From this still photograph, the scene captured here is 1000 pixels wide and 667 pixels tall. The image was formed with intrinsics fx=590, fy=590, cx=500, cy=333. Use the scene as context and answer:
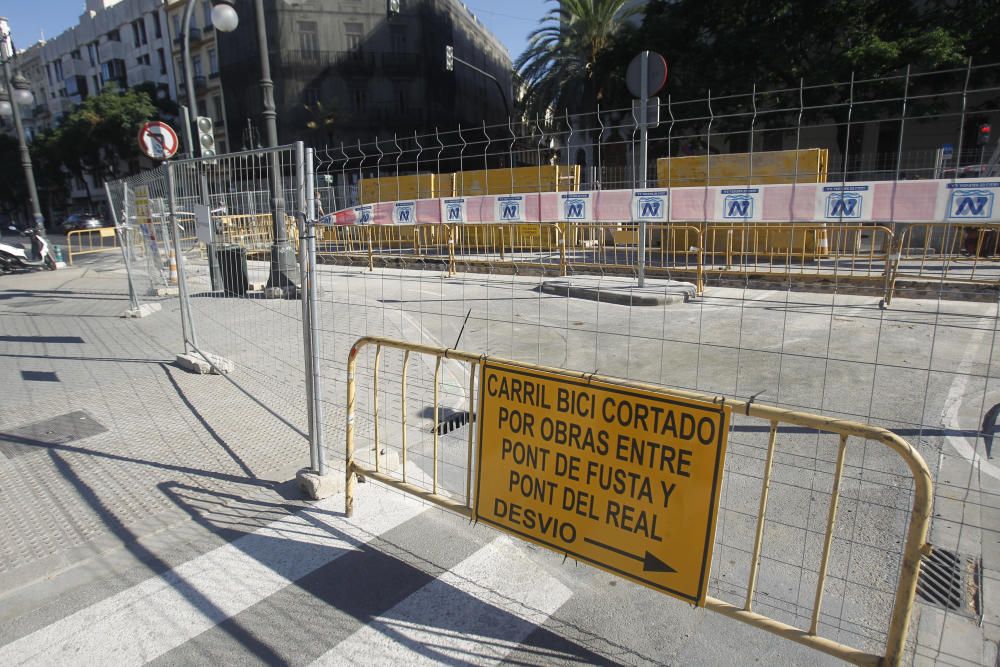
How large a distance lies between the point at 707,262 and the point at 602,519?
1277 cm

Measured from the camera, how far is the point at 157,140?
34.4 feet

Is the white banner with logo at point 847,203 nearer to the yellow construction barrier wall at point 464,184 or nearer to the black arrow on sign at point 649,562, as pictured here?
the black arrow on sign at point 649,562

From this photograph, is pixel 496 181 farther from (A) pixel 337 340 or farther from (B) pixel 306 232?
(B) pixel 306 232

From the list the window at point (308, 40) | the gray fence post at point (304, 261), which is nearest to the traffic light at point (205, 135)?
the gray fence post at point (304, 261)

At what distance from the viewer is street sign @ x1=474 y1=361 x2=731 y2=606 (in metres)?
2.46

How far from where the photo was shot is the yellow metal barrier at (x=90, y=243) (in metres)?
21.4

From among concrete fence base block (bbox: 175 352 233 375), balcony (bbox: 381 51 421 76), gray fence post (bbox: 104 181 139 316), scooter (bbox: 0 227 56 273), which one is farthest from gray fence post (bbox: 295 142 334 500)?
balcony (bbox: 381 51 421 76)

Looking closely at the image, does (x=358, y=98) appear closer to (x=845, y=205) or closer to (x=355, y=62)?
(x=355, y=62)

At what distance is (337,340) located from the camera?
27.1 feet

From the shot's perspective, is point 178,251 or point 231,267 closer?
point 178,251

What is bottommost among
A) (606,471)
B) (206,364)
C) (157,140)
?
(206,364)

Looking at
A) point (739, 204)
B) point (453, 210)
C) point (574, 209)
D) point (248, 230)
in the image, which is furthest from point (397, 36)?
point (739, 204)

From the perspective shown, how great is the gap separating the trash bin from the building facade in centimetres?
3906

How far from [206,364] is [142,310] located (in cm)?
489
